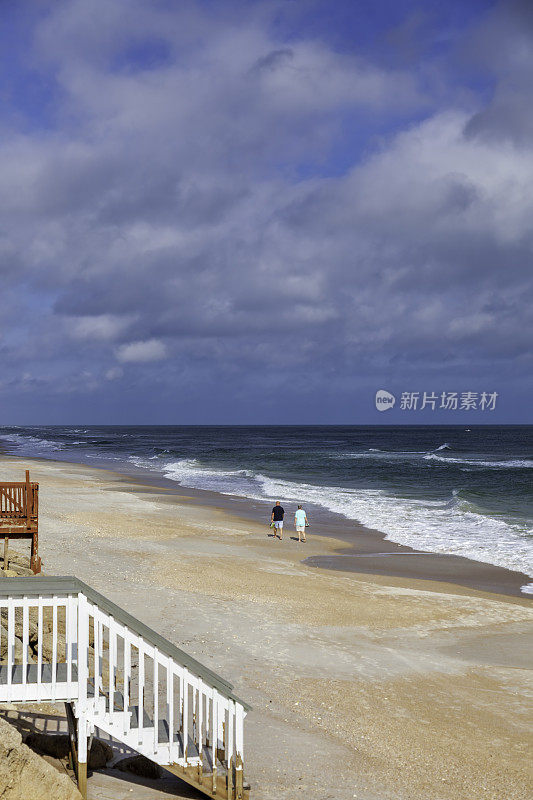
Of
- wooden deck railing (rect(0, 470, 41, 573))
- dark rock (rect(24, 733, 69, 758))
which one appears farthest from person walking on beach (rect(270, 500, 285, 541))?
dark rock (rect(24, 733, 69, 758))

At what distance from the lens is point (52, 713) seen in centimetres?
771

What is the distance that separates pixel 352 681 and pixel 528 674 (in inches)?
114

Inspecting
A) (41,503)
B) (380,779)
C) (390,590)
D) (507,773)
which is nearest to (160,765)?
(380,779)

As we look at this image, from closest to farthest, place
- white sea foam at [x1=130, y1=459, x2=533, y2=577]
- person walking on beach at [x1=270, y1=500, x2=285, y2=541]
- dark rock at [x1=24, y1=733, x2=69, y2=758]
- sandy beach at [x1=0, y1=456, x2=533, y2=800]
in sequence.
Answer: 1. dark rock at [x1=24, y1=733, x2=69, y2=758]
2. sandy beach at [x1=0, y1=456, x2=533, y2=800]
3. white sea foam at [x1=130, y1=459, x2=533, y2=577]
4. person walking on beach at [x1=270, y1=500, x2=285, y2=541]

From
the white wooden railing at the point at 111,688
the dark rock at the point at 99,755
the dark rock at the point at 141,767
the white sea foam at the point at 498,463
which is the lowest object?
the white sea foam at the point at 498,463

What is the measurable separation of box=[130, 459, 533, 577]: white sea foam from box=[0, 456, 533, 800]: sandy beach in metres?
1.70

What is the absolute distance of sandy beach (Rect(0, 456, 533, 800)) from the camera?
7.35 metres

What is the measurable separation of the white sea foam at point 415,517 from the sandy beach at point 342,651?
1.70 metres

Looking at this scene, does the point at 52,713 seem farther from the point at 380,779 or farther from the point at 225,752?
the point at 380,779

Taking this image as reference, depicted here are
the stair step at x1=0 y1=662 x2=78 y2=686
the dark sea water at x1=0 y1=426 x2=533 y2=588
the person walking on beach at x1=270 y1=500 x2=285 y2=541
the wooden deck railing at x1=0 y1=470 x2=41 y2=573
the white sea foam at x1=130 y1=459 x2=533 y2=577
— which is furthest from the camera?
the dark sea water at x1=0 y1=426 x2=533 y2=588

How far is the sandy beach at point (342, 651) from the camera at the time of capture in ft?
24.1

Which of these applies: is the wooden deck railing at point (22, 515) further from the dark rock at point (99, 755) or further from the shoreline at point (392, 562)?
the dark rock at point (99, 755)

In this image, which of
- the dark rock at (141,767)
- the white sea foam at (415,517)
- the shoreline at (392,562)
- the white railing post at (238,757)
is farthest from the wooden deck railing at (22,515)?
the white sea foam at (415,517)

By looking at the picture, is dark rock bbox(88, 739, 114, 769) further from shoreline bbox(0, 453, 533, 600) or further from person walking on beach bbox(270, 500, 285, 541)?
person walking on beach bbox(270, 500, 285, 541)
